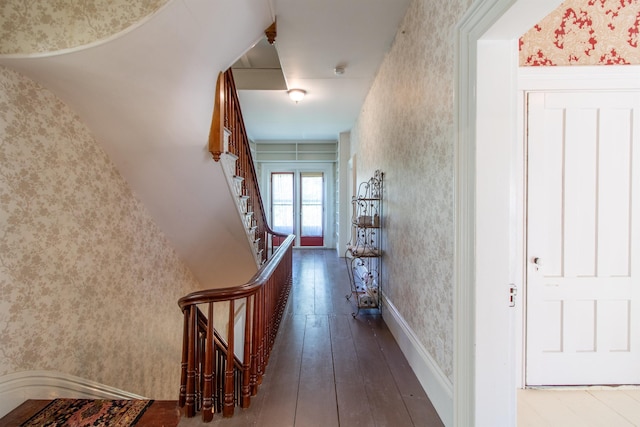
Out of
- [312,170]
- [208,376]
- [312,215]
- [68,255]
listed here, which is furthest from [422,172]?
[312,215]

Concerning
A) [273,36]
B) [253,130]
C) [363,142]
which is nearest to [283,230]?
[253,130]

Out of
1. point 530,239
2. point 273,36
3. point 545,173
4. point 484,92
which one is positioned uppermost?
point 273,36

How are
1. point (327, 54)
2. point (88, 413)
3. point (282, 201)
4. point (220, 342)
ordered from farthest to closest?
point (282, 201) → point (327, 54) → point (220, 342) → point (88, 413)

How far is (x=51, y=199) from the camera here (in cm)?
181

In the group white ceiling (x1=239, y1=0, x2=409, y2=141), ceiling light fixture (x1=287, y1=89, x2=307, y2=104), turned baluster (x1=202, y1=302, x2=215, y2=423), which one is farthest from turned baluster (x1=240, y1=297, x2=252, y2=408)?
ceiling light fixture (x1=287, y1=89, x2=307, y2=104)

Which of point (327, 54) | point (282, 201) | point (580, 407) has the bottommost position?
point (580, 407)

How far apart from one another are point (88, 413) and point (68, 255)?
36.3 inches

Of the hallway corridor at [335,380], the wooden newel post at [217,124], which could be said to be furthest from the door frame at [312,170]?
the wooden newel post at [217,124]

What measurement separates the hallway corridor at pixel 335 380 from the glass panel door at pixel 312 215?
487 centimetres

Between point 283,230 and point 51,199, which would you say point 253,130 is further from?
point 51,199

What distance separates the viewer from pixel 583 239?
2006mm

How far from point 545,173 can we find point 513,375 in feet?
4.21

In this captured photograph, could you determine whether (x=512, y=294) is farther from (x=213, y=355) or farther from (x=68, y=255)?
(x=68, y=255)

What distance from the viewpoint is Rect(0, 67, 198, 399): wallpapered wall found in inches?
62.7
